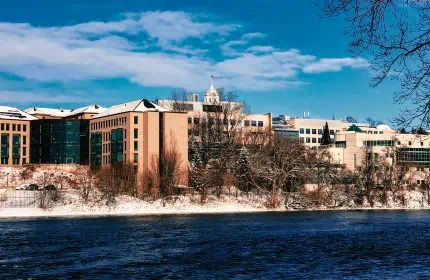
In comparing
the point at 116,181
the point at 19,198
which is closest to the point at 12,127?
the point at 19,198

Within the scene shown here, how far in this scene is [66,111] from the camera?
199m

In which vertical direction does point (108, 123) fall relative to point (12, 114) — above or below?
below

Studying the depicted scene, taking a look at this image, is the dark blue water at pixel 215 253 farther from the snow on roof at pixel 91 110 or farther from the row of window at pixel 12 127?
the snow on roof at pixel 91 110

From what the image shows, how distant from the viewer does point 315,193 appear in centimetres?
13188

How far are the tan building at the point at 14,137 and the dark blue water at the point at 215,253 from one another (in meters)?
80.4

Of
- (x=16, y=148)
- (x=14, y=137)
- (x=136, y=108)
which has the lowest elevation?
(x=16, y=148)

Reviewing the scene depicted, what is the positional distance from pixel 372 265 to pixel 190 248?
1603cm

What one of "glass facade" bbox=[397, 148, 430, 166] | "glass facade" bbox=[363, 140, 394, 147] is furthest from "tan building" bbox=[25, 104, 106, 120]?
"glass facade" bbox=[397, 148, 430, 166]

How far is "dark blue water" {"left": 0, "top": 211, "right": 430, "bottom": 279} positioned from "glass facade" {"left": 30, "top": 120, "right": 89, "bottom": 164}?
260ft

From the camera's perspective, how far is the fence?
372ft

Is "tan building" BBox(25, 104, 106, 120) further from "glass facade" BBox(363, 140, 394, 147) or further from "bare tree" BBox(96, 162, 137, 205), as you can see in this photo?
"glass facade" BBox(363, 140, 394, 147)

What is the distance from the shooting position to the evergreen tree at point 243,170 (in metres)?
134

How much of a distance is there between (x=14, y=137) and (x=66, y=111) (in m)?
48.3

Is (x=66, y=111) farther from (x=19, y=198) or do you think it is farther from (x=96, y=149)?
(x=19, y=198)
